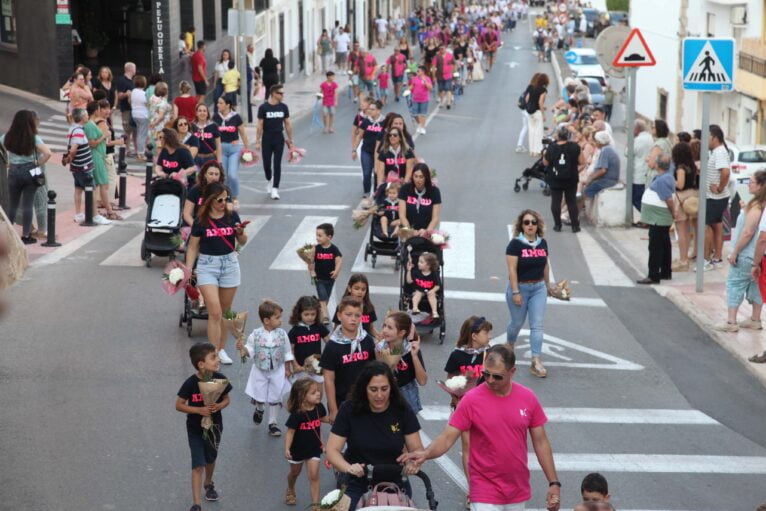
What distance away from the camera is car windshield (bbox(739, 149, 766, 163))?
85.0 ft

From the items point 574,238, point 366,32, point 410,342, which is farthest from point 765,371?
point 366,32

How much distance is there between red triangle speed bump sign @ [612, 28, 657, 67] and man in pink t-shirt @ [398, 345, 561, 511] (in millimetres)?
12720

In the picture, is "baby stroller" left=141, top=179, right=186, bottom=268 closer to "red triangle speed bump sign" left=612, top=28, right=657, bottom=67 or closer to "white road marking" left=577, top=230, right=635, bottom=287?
"white road marking" left=577, top=230, right=635, bottom=287

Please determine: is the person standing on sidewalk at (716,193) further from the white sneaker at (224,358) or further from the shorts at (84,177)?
the shorts at (84,177)

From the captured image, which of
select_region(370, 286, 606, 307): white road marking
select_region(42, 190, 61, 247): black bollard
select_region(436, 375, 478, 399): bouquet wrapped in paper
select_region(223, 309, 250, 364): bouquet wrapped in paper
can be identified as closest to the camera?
select_region(436, 375, 478, 399): bouquet wrapped in paper

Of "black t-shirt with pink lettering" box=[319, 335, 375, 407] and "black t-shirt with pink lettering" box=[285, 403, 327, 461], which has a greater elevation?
"black t-shirt with pink lettering" box=[319, 335, 375, 407]

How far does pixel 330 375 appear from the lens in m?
9.04

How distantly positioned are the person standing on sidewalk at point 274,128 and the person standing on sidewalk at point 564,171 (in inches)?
162

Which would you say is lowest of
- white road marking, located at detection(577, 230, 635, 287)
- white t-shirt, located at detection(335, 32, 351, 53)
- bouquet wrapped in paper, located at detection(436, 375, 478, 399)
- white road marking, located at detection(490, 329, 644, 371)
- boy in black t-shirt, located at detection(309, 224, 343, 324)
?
white road marking, located at detection(490, 329, 644, 371)

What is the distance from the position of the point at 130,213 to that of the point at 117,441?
1053 centimetres

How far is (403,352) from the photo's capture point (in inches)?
364

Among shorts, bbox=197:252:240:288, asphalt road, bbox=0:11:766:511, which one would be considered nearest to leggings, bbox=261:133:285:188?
asphalt road, bbox=0:11:766:511

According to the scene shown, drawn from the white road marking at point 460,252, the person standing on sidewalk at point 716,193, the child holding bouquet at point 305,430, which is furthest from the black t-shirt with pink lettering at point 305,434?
the person standing on sidewalk at point 716,193

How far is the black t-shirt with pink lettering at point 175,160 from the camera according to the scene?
1628 cm
